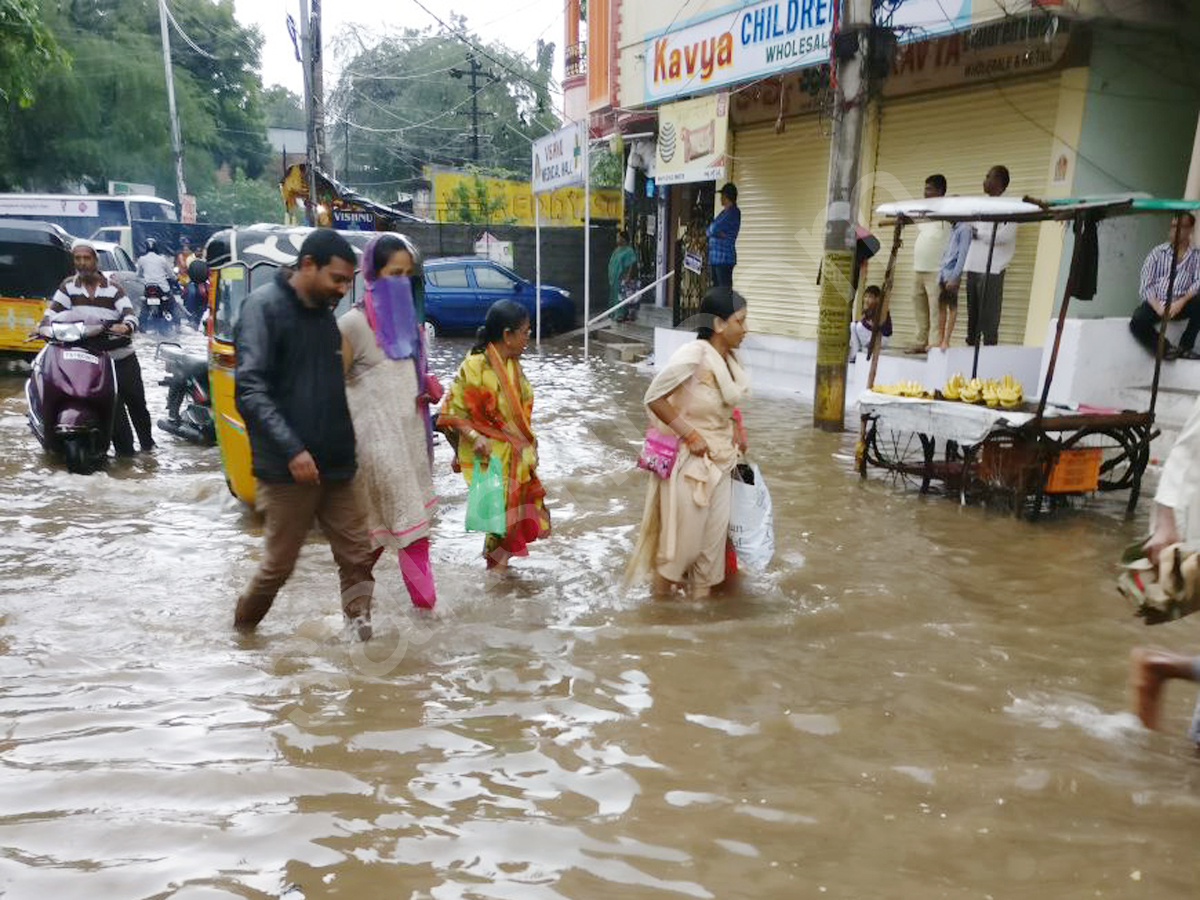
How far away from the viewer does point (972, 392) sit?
274 inches

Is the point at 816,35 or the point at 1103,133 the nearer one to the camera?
the point at 1103,133

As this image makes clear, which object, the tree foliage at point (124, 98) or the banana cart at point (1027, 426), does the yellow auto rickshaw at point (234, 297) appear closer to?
the banana cart at point (1027, 426)

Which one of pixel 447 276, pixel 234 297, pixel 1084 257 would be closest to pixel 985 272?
pixel 1084 257

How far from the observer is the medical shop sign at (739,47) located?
1163cm

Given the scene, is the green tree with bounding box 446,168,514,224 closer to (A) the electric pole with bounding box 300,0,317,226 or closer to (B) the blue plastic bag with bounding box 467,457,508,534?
(A) the electric pole with bounding box 300,0,317,226

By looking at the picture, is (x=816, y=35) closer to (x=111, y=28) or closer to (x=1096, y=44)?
(x=1096, y=44)

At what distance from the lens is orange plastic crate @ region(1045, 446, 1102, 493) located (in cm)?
643

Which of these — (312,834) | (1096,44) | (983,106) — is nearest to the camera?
(312,834)

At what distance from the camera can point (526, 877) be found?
8.63 feet

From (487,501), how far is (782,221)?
1128 centimetres

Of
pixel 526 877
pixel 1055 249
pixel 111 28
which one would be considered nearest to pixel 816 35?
pixel 1055 249

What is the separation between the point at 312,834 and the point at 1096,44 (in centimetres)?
1052

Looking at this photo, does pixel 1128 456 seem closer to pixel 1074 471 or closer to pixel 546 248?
pixel 1074 471

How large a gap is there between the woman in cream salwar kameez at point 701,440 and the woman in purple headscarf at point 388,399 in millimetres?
1111
